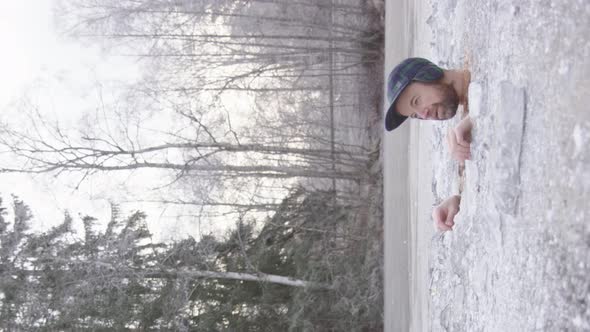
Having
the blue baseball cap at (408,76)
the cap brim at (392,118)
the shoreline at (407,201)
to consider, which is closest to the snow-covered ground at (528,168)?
the blue baseball cap at (408,76)

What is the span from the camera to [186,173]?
898 centimetres

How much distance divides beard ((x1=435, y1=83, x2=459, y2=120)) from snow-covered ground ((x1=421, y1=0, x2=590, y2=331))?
0.14m

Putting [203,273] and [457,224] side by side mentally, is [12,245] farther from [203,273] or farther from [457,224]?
[457,224]

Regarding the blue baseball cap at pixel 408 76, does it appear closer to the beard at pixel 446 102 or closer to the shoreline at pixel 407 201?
Result: the beard at pixel 446 102

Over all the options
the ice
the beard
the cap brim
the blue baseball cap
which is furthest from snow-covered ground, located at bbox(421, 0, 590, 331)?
the cap brim

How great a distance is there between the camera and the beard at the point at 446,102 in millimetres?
2929

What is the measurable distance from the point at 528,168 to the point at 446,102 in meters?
0.70

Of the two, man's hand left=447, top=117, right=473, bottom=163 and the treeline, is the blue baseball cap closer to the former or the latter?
man's hand left=447, top=117, right=473, bottom=163

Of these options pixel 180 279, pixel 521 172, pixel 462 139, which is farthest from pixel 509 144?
pixel 180 279

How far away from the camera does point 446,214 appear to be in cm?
333

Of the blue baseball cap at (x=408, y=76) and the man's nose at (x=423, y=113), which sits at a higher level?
the blue baseball cap at (x=408, y=76)

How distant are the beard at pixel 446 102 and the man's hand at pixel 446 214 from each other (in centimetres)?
63

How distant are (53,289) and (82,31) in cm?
408

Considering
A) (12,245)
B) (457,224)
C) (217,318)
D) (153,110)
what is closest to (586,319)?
(457,224)
